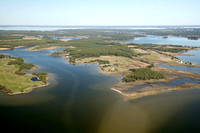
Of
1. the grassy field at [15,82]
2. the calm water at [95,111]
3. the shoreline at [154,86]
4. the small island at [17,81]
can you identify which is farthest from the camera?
the grassy field at [15,82]

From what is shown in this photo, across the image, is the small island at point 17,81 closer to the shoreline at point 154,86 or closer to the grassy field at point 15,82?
the grassy field at point 15,82

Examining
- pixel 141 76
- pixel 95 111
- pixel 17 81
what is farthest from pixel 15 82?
pixel 141 76

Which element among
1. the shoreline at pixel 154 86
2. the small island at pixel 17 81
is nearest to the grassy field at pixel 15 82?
the small island at pixel 17 81

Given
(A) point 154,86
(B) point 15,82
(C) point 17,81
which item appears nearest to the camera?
(A) point 154,86

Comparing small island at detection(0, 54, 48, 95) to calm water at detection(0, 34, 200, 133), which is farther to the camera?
small island at detection(0, 54, 48, 95)

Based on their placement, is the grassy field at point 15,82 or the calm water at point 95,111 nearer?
the calm water at point 95,111

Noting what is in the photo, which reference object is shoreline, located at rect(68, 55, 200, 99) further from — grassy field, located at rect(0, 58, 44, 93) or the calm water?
grassy field, located at rect(0, 58, 44, 93)

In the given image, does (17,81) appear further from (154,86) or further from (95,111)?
(154,86)

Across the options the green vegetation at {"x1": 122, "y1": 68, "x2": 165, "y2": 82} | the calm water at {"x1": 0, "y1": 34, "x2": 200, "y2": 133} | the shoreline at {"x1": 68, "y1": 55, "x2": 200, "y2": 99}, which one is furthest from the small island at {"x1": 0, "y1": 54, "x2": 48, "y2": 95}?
the green vegetation at {"x1": 122, "y1": 68, "x2": 165, "y2": 82}

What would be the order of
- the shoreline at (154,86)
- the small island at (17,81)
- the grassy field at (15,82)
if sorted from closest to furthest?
the shoreline at (154,86), the small island at (17,81), the grassy field at (15,82)
